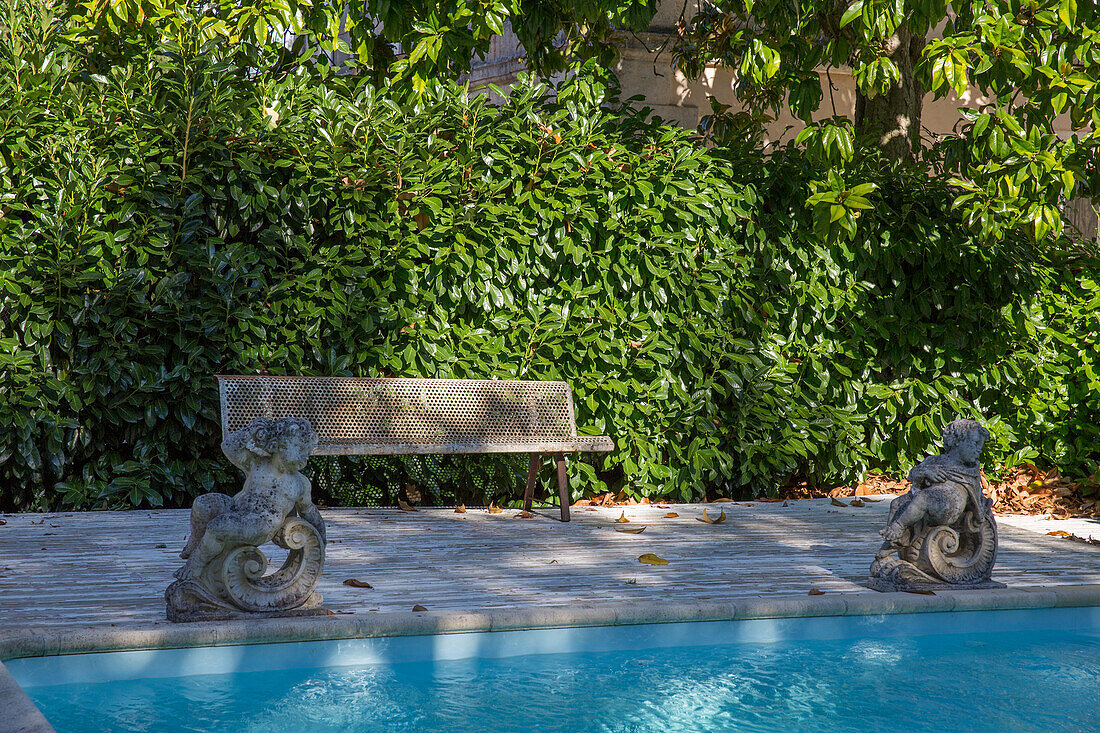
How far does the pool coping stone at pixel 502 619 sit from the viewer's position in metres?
3.48

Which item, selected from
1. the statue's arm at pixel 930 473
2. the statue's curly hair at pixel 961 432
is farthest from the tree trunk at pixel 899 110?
the statue's arm at pixel 930 473

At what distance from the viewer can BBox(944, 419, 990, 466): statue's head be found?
459 centimetres

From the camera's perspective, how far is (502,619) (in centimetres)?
393

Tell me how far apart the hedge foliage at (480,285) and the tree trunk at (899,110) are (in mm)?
1113

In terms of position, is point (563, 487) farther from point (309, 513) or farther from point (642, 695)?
point (642, 695)

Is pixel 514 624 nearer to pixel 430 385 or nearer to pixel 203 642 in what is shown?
pixel 203 642

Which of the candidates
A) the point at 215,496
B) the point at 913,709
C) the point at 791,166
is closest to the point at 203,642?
the point at 215,496

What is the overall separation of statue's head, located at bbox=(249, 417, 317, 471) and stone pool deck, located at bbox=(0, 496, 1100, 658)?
0.60 m

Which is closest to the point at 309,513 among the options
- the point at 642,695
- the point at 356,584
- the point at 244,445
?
the point at 244,445

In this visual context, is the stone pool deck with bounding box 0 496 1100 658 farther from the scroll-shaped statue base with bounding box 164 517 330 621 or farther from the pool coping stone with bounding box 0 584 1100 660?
the scroll-shaped statue base with bounding box 164 517 330 621

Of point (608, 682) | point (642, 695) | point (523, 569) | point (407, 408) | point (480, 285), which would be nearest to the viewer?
point (642, 695)

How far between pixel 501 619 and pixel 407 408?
9.26 feet

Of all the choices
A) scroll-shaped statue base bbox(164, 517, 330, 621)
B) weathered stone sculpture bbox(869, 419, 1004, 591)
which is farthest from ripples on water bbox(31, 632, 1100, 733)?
weathered stone sculpture bbox(869, 419, 1004, 591)

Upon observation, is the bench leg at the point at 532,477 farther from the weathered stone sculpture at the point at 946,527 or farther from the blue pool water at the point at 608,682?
the blue pool water at the point at 608,682
